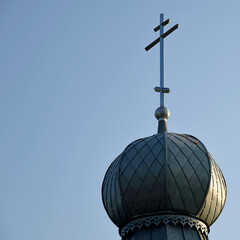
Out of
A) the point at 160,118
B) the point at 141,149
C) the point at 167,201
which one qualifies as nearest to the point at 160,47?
the point at 160,118

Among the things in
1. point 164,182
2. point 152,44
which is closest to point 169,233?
point 164,182

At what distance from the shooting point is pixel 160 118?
25484mm

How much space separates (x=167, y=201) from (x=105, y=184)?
104 inches

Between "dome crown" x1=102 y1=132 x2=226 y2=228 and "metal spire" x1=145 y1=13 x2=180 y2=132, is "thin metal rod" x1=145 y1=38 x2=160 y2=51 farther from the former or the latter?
"dome crown" x1=102 y1=132 x2=226 y2=228

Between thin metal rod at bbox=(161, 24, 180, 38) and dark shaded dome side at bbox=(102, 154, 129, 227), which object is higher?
thin metal rod at bbox=(161, 24, 180, 38)

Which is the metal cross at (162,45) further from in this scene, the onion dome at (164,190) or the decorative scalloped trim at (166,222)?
the decorative scalloped trim at (166,222)

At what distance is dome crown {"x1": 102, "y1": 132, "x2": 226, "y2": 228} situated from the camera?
22.6 m

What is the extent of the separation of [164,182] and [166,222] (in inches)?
47.8

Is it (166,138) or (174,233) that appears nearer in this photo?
(174,233)

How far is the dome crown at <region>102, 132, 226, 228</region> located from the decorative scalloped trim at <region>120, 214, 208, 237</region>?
0.15 m

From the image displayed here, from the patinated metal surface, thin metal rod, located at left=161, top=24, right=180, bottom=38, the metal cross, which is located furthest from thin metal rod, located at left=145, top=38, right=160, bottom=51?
the patinated metal surface

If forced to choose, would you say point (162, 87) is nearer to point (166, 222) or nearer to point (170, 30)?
point (170, 30)

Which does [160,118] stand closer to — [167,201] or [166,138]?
[166,138]

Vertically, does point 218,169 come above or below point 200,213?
above
